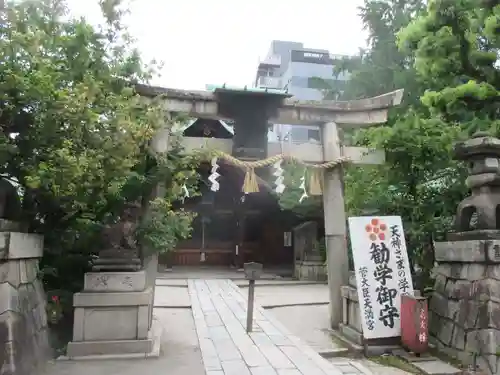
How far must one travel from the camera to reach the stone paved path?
5.19 metres

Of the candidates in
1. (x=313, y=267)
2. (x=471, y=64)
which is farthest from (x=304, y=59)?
(x=471, y=64)

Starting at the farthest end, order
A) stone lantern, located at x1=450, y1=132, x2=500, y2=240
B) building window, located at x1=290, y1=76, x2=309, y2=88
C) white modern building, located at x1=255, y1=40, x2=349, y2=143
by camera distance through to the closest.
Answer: building window, located at x1=290, y1=76, x2=309, y2=88
white modern building, located at x1=255, y1=40, x2=349, y2=143
stone lantern, located at x1=450, y1=132, x2=500, y2=240

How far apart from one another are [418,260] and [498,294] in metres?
2.59

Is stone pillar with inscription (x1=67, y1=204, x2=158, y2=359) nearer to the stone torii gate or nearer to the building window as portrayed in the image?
the stone torii gate

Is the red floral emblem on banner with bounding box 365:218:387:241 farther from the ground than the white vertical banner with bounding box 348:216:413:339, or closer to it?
farther from the ground

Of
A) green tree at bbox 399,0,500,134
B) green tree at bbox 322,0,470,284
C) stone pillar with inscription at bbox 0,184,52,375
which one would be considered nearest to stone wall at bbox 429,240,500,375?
green tree at bbox 322,0,470,284

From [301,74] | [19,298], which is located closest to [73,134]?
[19,298]

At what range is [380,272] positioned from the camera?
23.8ft

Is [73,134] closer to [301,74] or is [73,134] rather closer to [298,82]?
[298,82]

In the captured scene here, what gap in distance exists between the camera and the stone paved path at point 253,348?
5.19 metres

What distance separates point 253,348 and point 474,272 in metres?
3.50

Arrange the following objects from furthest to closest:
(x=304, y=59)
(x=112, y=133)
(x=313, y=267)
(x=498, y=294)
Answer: (x=304, y=59) < (x=313, y=267) < (x=498, y=294) < (x=112, y=133)

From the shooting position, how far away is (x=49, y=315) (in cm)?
598

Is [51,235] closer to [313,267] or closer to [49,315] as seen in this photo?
[49,315]
